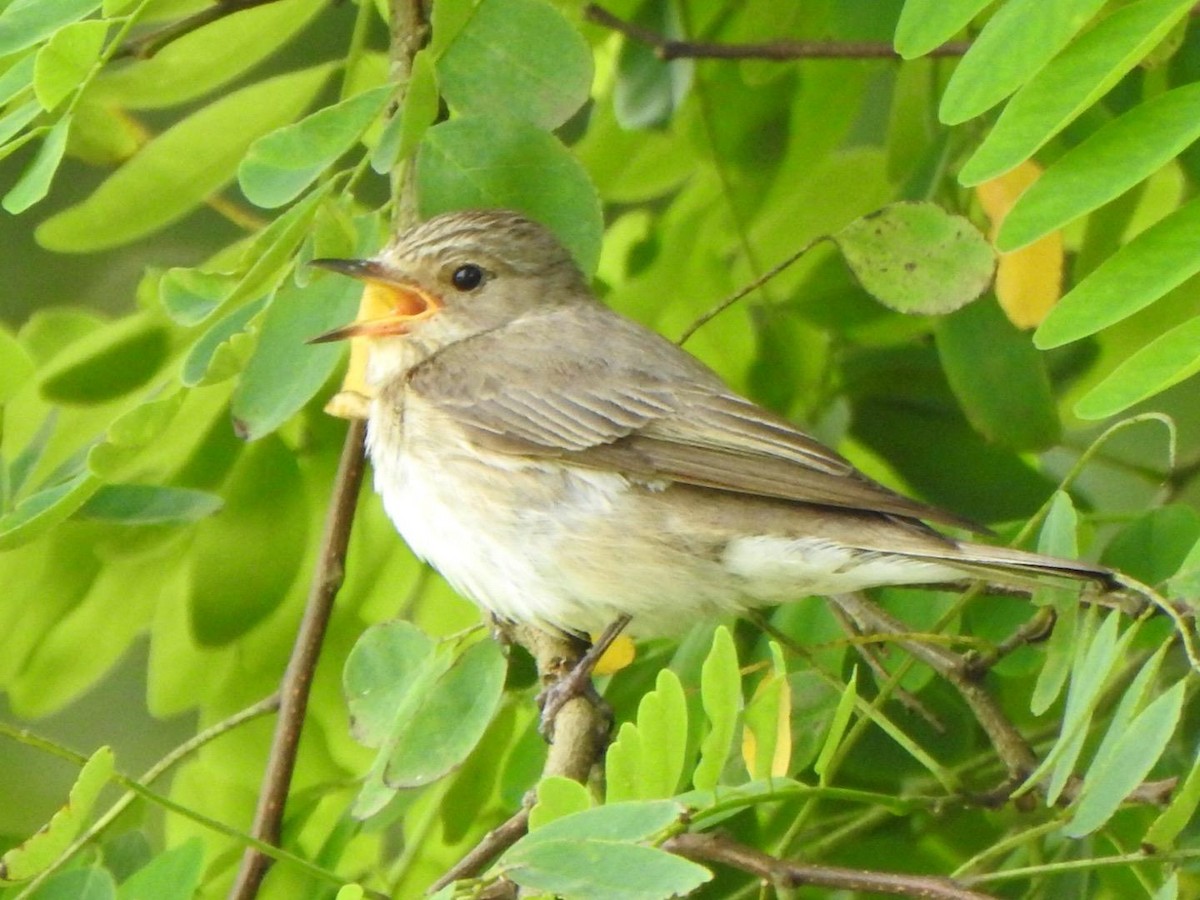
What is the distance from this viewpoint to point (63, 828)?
257cm

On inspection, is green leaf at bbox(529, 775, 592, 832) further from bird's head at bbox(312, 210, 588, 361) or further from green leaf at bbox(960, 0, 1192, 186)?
bird's head at bbox(312, 210, 588, 361)

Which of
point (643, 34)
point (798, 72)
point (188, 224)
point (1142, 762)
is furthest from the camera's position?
point (188, 224)

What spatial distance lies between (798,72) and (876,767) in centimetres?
163

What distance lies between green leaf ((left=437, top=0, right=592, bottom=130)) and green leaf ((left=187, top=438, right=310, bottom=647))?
91 centimetres

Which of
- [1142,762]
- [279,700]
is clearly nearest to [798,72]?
[279,700]

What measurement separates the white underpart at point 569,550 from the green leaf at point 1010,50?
1117 mm

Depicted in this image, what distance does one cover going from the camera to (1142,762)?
2.42 metres

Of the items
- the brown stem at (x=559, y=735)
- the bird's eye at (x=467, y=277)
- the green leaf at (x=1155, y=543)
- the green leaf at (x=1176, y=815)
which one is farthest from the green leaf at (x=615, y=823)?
the bird's eye at (x=467, y=277)

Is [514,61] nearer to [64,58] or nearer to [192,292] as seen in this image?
[192,292]

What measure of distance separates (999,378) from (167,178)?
1.80m

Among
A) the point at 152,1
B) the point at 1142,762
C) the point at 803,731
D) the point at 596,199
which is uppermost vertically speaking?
A: the point at 152,1

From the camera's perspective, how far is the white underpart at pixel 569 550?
3721mm

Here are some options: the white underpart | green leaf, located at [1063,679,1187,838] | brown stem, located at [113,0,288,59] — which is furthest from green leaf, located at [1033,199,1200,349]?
brown stem, located at [113,0,288,59]

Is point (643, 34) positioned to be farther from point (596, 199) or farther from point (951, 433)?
point (951, 433)
